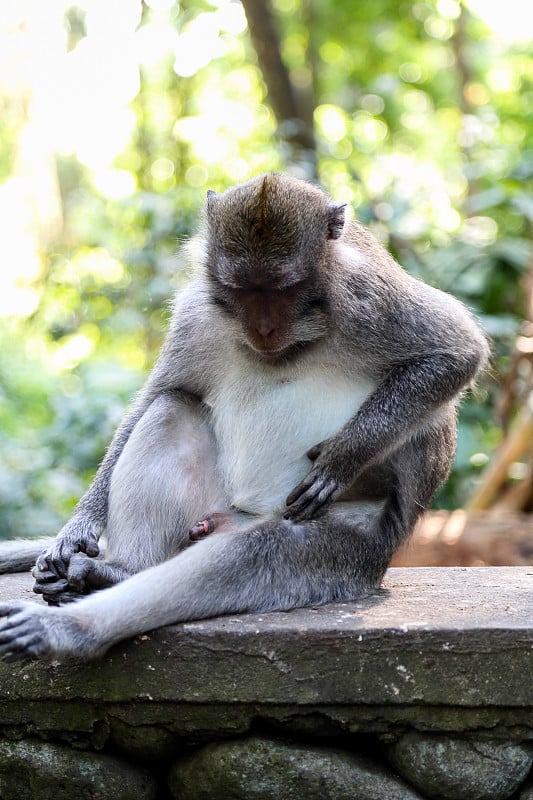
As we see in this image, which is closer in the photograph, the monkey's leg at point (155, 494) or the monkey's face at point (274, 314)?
the monkey's face at point (274, 314)

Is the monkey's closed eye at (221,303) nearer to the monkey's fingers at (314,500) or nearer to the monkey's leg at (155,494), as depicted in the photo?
the monkey's leg at (155,494)

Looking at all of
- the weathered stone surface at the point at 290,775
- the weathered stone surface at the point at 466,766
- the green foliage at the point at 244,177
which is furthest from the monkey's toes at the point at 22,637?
the green foliage at the point at 244,177

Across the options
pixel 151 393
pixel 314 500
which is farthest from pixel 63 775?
pixel 151 393

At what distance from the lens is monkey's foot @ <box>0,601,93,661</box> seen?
2.80 m

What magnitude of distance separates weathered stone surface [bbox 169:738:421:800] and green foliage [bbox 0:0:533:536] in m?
3.30

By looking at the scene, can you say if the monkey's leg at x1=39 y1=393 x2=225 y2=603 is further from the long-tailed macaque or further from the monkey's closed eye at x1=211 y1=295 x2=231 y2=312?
the monkey's closed eye at x1=211 y1=295 x2=231 y2=312

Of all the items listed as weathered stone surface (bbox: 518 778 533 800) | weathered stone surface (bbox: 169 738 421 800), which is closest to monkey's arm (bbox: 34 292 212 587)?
weathered stone surface (bbox: 169 738 421 800)

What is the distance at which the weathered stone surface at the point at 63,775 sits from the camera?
3.02 metres

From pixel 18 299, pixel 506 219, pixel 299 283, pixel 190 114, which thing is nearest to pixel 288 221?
pixel 299 283

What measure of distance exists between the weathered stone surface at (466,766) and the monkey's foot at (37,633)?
3.43ft

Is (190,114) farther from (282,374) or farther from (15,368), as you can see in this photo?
(282,374)

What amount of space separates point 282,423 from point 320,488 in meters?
0.33

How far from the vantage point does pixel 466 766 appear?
2854mm

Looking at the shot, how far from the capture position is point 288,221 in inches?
128
